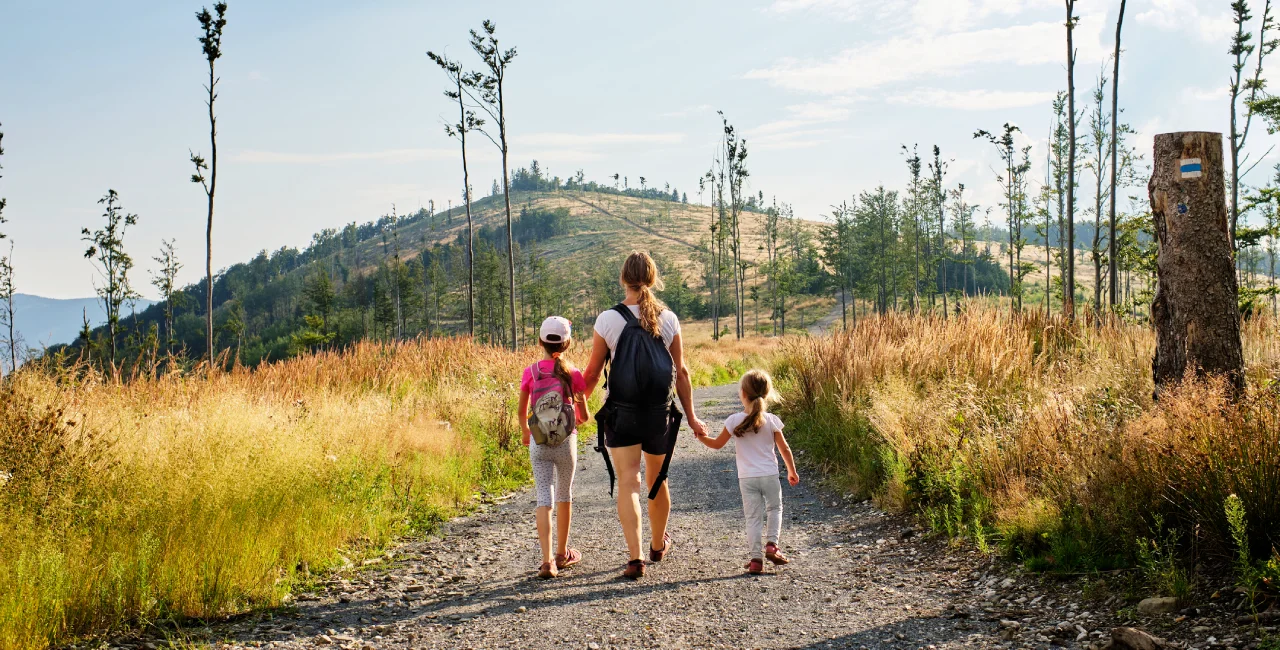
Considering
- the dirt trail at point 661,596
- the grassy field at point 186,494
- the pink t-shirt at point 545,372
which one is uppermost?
the pink t-shirt at point 545,372

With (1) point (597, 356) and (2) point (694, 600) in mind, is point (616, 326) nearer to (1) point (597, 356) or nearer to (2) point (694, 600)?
(1) point (597, 356)

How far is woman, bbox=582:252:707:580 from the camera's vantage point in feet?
16.3

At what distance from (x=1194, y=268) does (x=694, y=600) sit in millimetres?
4342

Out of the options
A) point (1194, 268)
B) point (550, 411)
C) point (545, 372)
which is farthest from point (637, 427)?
point (1194, 268)

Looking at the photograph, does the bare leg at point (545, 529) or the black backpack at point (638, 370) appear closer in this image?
the black backpack at point (638, 370)

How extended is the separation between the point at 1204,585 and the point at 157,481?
612cm

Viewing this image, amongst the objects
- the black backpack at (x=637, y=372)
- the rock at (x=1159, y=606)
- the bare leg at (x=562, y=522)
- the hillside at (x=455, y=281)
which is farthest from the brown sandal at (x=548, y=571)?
the hillside at (x=455, y=281)

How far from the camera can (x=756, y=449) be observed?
5.38 meters

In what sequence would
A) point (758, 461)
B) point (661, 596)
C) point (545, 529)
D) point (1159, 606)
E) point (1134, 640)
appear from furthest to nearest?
point (758, 461) < point (545, 529) < point (661, 596) < point (1159, 606) < point (1134, 640)

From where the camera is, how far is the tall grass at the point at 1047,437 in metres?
4.09

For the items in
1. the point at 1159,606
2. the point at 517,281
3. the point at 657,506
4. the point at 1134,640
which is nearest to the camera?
the point at 1134,640

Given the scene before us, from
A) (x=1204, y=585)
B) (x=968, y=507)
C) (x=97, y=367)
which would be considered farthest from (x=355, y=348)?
(x=1204, y=585)

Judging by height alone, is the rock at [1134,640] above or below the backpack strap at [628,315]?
below

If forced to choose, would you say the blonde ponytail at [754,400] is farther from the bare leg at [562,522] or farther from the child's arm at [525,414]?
the child's arm at [525,414]
